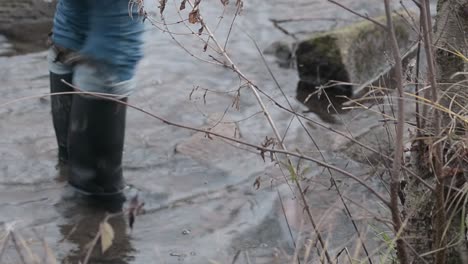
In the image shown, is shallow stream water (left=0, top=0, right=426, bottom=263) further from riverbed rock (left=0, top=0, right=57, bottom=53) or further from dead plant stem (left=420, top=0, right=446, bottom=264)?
dead plant stem (left=420, top=0, right=446, bottom=264)

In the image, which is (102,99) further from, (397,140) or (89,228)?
(397,140)

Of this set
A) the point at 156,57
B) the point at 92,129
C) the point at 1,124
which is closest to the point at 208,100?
the point at 156,57

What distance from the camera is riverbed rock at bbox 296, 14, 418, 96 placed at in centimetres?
502

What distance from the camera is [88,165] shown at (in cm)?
331

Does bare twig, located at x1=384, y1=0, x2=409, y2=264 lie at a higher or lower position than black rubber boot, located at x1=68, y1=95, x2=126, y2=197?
higher

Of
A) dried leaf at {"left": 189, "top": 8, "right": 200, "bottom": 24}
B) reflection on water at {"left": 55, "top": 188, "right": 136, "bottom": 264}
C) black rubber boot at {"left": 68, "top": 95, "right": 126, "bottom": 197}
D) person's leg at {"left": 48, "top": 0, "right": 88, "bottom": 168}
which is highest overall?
dried leaf at {"left": 189, "top": 8, "right": 200, "bottom": 24}

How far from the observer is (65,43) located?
3.28 meters

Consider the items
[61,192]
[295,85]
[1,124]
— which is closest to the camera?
[61,192]

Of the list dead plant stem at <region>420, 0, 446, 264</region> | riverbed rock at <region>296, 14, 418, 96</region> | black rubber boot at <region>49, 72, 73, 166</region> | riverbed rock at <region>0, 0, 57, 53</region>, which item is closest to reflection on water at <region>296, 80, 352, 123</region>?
riverbed rock at <region>296, 14, 418, 96</region>

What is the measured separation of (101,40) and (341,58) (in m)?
2.22

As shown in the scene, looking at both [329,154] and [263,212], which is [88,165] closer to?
[263,212]

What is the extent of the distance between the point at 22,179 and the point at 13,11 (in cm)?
207

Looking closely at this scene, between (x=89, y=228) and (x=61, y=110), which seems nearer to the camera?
(x=89, y=228)

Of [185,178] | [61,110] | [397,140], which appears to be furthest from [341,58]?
[397,140]
